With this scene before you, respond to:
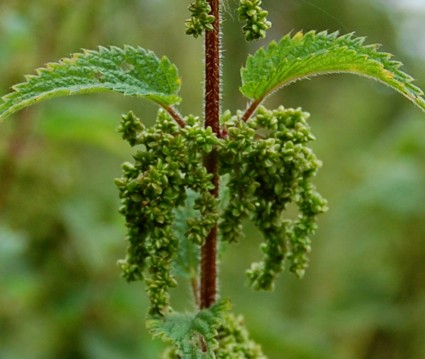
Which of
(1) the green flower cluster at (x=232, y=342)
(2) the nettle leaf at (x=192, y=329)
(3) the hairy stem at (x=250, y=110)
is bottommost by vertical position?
Result: (2) the nettle leaf at (x=192, y=329)

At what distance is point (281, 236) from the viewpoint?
1.53 meters

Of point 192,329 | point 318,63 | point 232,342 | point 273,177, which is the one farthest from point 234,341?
point 318,63

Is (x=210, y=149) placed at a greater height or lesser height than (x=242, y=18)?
lesser

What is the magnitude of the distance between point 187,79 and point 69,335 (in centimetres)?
381

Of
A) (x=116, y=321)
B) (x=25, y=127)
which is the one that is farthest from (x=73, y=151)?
(x=116, y=321)

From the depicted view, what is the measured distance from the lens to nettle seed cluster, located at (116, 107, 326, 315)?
137cm

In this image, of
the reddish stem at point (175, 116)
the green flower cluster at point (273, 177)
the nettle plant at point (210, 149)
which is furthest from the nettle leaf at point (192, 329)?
the reddish stem at point (175, 116)

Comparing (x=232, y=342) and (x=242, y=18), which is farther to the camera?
(x=232, y=342)

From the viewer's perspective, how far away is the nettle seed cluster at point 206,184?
1.37 meters

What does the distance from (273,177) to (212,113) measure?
0.17 m

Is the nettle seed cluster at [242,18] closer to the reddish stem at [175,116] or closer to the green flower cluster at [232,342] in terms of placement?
the reddish stem at [175,116]

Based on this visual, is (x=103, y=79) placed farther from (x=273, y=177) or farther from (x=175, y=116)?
(x=273, y=177)

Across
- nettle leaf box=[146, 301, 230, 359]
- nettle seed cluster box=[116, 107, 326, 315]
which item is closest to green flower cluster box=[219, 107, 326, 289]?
nettle seed cluster box=[116, 107, 326, 315]

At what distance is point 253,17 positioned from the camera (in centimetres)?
135
